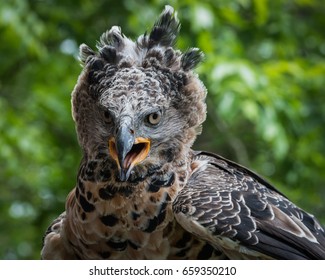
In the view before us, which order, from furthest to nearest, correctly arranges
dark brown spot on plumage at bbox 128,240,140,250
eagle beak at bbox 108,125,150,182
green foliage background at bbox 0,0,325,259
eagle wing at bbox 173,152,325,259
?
green foliage background at bbox 0,0,325,259, dark brown spot on plumage at bbox 128,240,140,250, eagle wing at bbox 173,152,325,259, eagle beak at bbox 108,125,150,182

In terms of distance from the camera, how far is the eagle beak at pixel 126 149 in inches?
123

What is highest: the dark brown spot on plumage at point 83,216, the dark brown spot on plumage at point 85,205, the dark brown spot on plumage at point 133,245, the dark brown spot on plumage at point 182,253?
the dark brown spot on plumage at point 85,205

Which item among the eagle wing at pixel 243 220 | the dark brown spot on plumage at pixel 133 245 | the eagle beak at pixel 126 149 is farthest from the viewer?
the dark brown spot on plumage at pixel 133 245

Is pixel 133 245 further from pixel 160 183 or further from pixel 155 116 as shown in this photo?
pixel 155 116

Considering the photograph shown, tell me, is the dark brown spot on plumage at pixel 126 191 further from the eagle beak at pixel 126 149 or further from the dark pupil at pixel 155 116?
the dark pupil at pixel 155 116

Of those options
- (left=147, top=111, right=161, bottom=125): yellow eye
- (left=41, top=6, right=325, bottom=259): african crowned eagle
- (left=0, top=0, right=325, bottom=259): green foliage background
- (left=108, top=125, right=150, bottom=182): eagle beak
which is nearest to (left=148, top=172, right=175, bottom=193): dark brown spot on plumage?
(left=41, top=6, right=325, bottom=259): african crowned eagle

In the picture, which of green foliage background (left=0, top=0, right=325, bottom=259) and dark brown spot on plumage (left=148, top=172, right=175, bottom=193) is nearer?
dark brown spot on plumage (left=148, top=172, right=175, bottom=193)

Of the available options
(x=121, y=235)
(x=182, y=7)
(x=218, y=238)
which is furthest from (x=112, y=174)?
(x=182, y=7)

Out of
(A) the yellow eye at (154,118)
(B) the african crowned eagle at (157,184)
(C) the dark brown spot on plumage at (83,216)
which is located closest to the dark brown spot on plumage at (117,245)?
(B) the african crowned eagle at (157,184)

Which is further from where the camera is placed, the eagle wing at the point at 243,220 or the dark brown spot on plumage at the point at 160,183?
the dark brown spot on plumage at the point at 160,183

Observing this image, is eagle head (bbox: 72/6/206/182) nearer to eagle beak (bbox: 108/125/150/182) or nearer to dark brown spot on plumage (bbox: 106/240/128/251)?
eagle beak (bbox: 108/125/150/182)

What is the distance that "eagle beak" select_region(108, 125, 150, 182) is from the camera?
10.3ft

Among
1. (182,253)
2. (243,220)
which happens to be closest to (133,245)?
(182,253)

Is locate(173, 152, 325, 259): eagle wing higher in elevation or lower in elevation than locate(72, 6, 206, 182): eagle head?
lower
